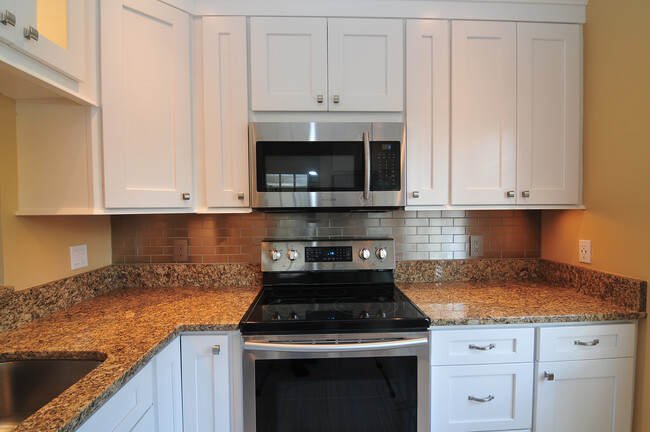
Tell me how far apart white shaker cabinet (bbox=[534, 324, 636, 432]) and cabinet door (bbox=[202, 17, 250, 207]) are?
5.10 feet

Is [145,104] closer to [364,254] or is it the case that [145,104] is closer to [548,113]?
[364,254]

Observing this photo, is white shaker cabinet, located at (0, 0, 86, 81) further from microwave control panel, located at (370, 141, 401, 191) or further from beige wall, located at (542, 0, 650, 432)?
beige wall, located at (542, 0, 650, 432)

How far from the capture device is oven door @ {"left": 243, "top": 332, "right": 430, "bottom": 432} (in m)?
1.18

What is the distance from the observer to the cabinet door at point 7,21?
80cm

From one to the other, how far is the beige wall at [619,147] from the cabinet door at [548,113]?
65 millimetres

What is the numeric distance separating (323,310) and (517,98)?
4.80 feet

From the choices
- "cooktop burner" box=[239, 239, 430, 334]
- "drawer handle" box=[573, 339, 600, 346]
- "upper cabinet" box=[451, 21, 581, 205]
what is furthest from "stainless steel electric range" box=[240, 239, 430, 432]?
"upper cabinet" box=[451, 21, 581, 205]

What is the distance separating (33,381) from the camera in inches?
37.3

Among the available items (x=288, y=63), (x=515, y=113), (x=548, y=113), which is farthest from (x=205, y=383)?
(x=548, y=113)

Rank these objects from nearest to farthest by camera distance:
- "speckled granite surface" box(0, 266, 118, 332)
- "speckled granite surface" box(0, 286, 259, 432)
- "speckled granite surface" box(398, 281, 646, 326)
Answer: "speckled granite surface" box(0, 286, 259, 432)
"speckled granite surface" box(0, 266, 118, 332)
"speckled granite surface" box(398, 281, 646, 326)

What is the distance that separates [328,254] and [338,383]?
683 mm

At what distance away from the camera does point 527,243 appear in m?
1.85

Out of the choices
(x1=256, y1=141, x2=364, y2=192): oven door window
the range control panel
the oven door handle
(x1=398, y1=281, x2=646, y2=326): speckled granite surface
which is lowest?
the oven door handle

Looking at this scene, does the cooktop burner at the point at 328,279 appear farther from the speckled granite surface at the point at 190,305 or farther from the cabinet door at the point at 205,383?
the cabinet door at the point at 205,383
